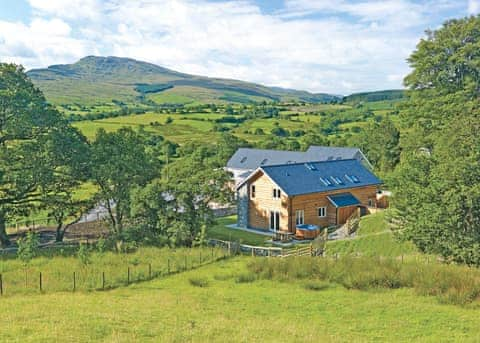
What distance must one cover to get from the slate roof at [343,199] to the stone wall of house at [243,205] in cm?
685

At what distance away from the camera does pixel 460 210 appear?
25.8 metres

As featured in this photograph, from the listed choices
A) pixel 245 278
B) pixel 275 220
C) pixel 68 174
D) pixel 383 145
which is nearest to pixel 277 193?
pixel 275 220

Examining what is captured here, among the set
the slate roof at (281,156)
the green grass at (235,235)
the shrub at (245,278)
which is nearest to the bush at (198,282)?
the shrub at (245,278)

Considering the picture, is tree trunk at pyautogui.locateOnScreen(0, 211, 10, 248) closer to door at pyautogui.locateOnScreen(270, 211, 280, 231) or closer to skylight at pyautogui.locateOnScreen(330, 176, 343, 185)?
door at pyautogui.locateOnScreen(270, 211, 280, 231)

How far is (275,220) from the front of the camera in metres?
43.0

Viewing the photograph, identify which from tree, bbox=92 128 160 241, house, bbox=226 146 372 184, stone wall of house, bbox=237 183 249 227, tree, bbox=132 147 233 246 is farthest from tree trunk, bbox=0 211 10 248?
house, bbox=226 146 372 184

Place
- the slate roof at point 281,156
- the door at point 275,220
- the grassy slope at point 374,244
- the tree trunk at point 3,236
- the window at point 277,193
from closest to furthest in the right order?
the grassy slope at point 374,244
the tree trunk at point 3,236
the window at point 277,193
the door at point 275,220
the slate roof at point 281,156

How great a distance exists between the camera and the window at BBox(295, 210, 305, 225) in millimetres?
42312

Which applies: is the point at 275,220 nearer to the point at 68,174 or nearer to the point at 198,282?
the point at 68,174

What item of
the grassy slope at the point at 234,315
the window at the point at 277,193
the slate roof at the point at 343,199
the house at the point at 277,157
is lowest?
the grassy slope at the point at 234,315

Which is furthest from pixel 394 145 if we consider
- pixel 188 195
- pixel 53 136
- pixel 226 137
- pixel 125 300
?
pixel 125 300

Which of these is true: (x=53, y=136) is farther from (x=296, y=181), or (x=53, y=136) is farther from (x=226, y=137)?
(x=226, y=137)

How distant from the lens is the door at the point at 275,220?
140 ft

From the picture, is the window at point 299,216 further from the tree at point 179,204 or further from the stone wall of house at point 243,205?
the tree at point 179,204
